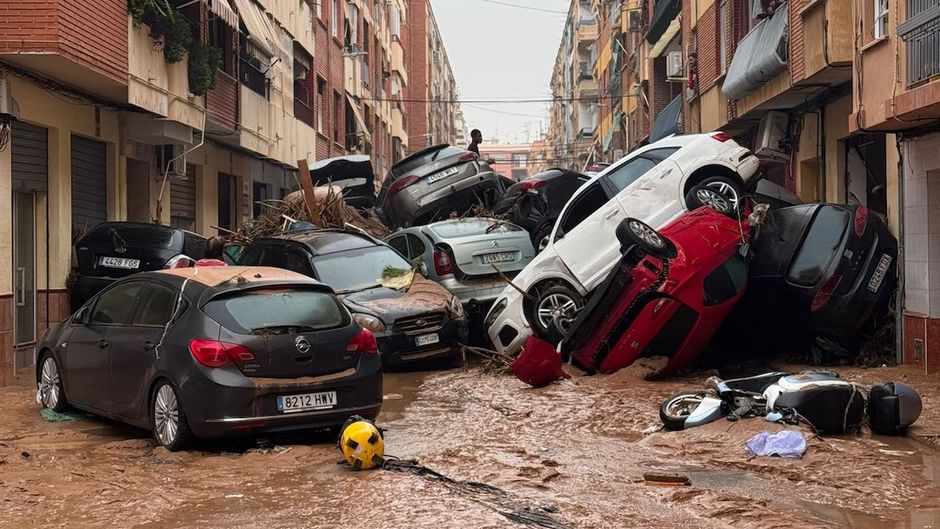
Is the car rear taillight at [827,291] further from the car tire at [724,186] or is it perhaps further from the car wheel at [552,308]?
the car wheel at [552,308]

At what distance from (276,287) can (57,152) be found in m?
7.97

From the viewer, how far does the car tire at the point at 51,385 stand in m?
9.82

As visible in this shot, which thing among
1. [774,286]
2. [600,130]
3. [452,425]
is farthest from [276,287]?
[600,130]

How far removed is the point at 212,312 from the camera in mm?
8047

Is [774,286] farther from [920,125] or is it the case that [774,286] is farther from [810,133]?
[810,133]

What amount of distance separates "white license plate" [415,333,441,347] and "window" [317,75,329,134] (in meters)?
21.3

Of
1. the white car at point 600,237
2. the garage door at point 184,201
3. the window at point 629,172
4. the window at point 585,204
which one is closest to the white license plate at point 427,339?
the white car at point 600,237

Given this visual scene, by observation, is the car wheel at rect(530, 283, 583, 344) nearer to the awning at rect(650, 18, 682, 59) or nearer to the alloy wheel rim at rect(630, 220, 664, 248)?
the alloy wheel rim at rect(630, 220, 664, 248)

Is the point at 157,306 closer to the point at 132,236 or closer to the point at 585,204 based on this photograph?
the point at 132,236

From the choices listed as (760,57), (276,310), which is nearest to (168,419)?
(276,310)

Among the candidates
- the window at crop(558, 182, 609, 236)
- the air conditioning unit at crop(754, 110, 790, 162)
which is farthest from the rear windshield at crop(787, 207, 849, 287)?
the air conditioning unit at crop(754, 110, 790, 162)

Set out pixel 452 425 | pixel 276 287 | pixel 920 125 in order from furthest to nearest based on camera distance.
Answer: pixel 920 125
pixel 452 425
pixel 276 287

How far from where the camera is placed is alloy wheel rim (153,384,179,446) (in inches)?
313

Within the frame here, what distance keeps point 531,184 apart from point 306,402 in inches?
430
